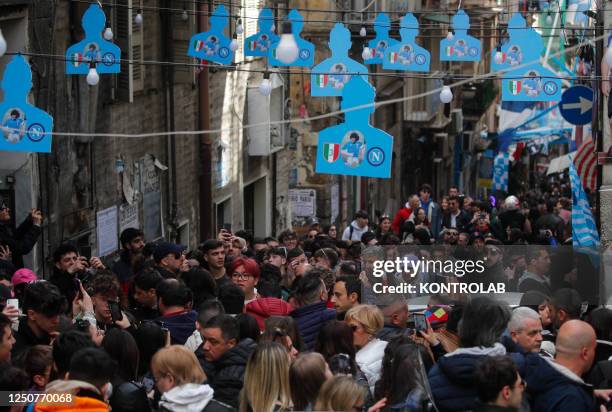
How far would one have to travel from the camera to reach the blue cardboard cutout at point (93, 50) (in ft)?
44.7

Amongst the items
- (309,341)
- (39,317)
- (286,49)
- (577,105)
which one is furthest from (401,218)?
(39,317)

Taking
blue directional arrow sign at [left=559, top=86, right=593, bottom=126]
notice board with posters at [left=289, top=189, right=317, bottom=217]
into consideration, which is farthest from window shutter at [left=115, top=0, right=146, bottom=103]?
notice board with posters at [left=289, top=189, right=317, bottom=217]

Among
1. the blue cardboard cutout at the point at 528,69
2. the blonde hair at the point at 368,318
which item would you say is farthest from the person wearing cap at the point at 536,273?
the blue cardboard cutout at the point at 528,69

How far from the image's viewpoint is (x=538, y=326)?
780 centimetres

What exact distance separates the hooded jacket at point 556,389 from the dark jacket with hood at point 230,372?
1.60m

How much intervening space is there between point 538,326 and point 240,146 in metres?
16.5

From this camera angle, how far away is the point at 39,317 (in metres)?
8.31

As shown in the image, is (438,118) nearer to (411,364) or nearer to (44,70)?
(44,70)

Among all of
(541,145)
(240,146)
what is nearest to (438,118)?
(541,145)

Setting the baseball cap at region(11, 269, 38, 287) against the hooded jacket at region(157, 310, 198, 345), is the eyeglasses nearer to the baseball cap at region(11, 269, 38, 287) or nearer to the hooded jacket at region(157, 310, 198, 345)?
the hooded jacket at region(157, 310, 198, 345)

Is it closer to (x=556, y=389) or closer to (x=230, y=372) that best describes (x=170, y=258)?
(x=230, y=372)

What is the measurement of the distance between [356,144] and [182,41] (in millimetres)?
6560

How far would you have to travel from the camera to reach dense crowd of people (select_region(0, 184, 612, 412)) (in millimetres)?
6840

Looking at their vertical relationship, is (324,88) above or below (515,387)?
above
